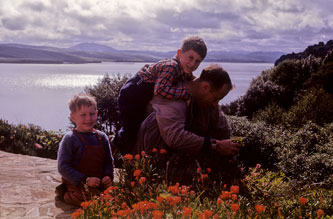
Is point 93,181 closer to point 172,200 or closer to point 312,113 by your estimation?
point 172,200

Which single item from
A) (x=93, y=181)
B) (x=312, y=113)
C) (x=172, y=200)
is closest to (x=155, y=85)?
(x=93, y=181)

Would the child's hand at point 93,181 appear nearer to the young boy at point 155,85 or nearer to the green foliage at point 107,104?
the young boy at point 155,85

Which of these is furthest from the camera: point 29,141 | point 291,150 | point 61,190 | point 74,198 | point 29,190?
point 29,141

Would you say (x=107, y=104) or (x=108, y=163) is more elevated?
(x=107, y=104)

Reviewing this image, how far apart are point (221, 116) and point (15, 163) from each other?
421 centimetres

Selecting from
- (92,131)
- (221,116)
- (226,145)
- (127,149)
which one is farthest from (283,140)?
(92,131)

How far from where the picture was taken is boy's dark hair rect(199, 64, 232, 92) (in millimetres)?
4906

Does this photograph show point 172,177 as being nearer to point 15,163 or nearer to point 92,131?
point 92,131

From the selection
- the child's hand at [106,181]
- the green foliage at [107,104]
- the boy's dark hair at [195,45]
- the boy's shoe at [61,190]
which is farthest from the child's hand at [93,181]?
the green foliage at [107,104]

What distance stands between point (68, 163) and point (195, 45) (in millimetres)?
2461

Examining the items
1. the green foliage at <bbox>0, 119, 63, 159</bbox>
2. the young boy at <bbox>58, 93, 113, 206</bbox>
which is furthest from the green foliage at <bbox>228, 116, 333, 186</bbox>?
the green foliage at <bbox>0, 119, 63, 159</bbox>

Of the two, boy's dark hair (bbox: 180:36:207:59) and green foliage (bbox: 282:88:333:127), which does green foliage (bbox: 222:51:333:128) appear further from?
boy's dark hair (bbox: 180:36:207:59)

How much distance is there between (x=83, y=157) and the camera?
14.9 ft

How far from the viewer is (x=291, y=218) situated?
3.21 metres
